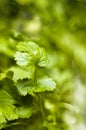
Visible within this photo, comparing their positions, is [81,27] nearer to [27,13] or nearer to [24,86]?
[27,13]

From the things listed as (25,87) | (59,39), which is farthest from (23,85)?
(59,39)

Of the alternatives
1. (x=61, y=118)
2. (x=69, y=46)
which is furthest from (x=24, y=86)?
(x=69, y=46)

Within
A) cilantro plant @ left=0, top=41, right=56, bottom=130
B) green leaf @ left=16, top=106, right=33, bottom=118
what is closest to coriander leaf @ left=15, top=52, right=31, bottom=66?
cilantro plant @ left=0, top=41, right=56, bottom=130

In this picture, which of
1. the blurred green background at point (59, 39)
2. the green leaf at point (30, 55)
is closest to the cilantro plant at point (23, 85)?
the green leaf at point (30, 55)

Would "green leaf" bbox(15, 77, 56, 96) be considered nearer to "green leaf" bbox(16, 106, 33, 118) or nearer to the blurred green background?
"green leaf" bbox(16, 106, 33, 118)

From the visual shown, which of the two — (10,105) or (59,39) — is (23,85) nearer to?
(10,105)

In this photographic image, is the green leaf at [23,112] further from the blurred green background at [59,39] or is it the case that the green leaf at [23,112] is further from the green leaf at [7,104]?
the blurred green background at [59,39]
